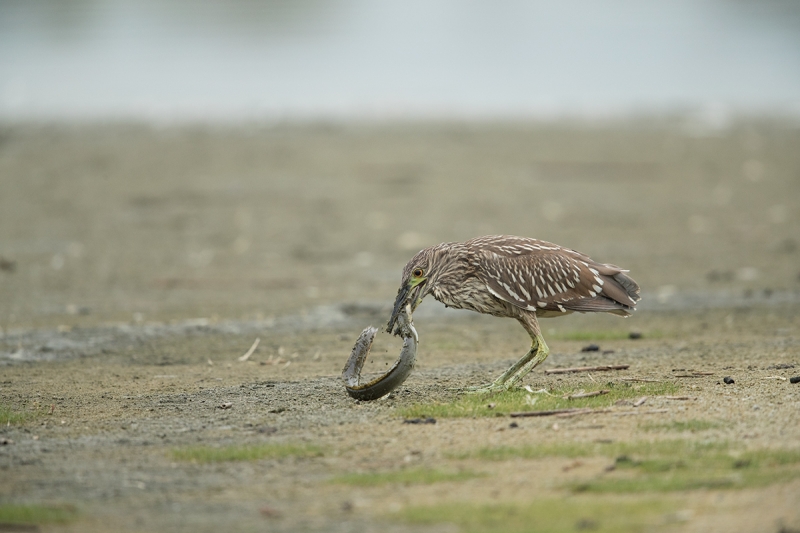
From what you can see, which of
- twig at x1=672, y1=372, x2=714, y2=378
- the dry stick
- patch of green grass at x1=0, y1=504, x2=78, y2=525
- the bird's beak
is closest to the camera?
patch of green grass at x1=0, y1=504, x2=78, y2=525

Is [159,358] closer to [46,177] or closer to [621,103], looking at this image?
[46,177]

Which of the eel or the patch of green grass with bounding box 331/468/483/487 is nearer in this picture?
the patch of green grass with bounding box 331/468/483/487

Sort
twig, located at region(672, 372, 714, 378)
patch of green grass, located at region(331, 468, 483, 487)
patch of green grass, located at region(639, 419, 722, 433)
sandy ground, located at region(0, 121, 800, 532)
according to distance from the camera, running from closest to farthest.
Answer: patch of green grass, located at region(331, 468, 483, 487) < sandy ground, located at region(0, 121, 800, 532) < patch of green grass, located at region(639, 419, 722, 433) < twig, located at region(672, 372, 714, 378)

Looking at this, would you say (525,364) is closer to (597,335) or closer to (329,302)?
(597,335)

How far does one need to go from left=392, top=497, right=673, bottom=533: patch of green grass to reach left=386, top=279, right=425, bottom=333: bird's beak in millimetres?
2549

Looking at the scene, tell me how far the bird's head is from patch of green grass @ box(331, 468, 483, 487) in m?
2.05

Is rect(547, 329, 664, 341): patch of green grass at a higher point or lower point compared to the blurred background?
lower

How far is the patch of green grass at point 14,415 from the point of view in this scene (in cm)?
711

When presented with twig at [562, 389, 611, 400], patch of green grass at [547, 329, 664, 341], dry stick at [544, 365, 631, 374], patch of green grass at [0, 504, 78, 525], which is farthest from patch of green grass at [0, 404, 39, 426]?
patch of green grass at [547, 329, 664, 341]

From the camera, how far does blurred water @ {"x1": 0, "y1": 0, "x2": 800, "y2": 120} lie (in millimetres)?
27578

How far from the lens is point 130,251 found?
14898 mm

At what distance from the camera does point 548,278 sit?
7.93 m

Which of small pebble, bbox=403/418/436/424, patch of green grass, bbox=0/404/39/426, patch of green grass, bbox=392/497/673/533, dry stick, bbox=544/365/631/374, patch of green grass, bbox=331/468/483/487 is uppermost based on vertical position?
dry stick, bbox=544/365/631/374

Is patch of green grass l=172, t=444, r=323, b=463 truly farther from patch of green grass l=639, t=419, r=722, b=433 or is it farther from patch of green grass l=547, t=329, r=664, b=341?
patch of green grass l=547, t=329, r=664, b=341
